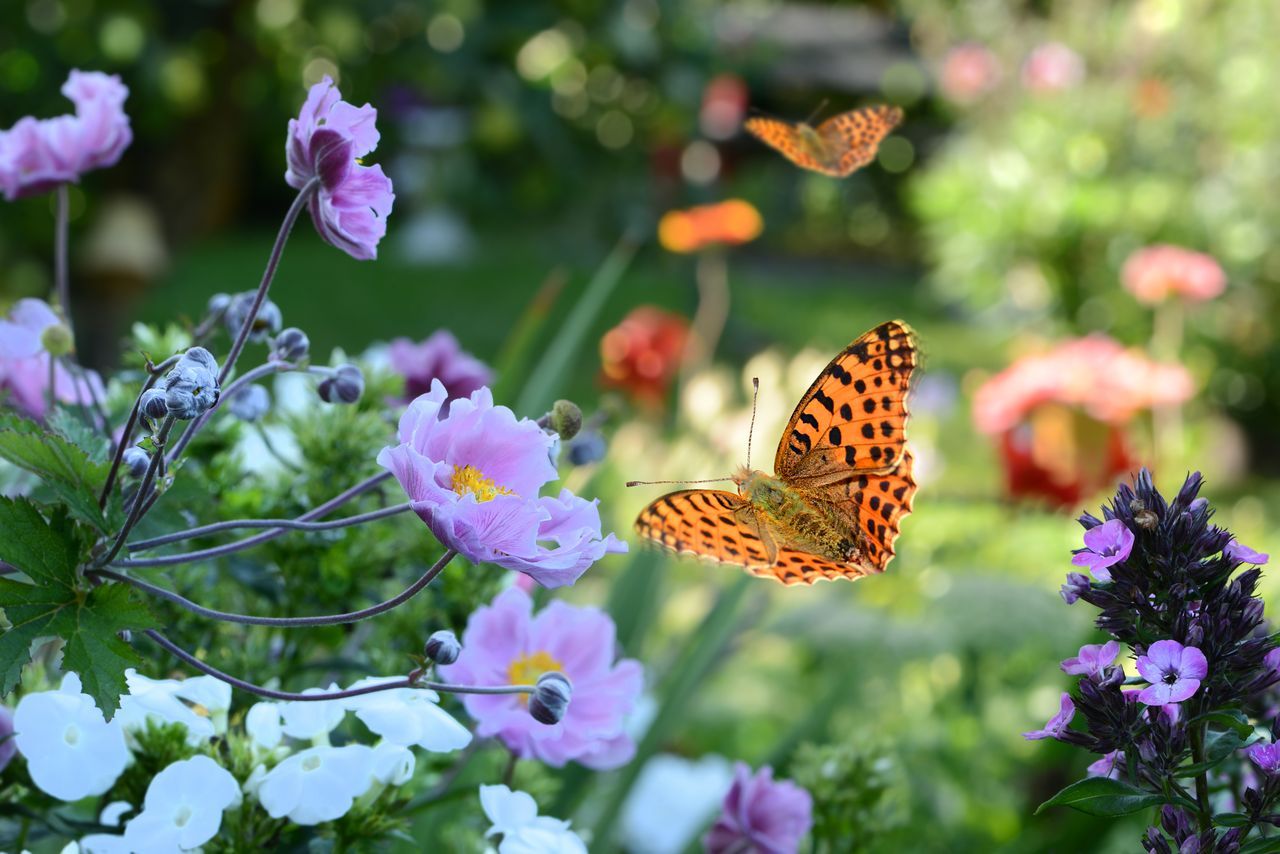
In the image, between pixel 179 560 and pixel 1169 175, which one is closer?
pixel 179 560

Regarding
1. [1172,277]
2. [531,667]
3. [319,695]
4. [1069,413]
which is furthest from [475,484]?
[1172,277]

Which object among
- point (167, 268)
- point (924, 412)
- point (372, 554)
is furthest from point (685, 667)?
point (167, 268)

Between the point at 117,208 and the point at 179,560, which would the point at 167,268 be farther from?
the point at 179,560

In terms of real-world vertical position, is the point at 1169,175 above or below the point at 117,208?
above

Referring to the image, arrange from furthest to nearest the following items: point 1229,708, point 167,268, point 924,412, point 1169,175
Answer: point 167,268 → point 1169,175 → point 924,412 → point 1229,708

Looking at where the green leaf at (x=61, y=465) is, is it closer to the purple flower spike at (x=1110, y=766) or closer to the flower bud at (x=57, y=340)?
the flower bud at (x=57, y=340)

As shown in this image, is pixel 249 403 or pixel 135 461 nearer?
pixel 135 461

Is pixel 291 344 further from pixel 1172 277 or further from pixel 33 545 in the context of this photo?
pixel 1172 277

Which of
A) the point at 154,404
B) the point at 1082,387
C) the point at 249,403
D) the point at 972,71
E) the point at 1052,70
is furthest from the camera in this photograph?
the point at 972,71
